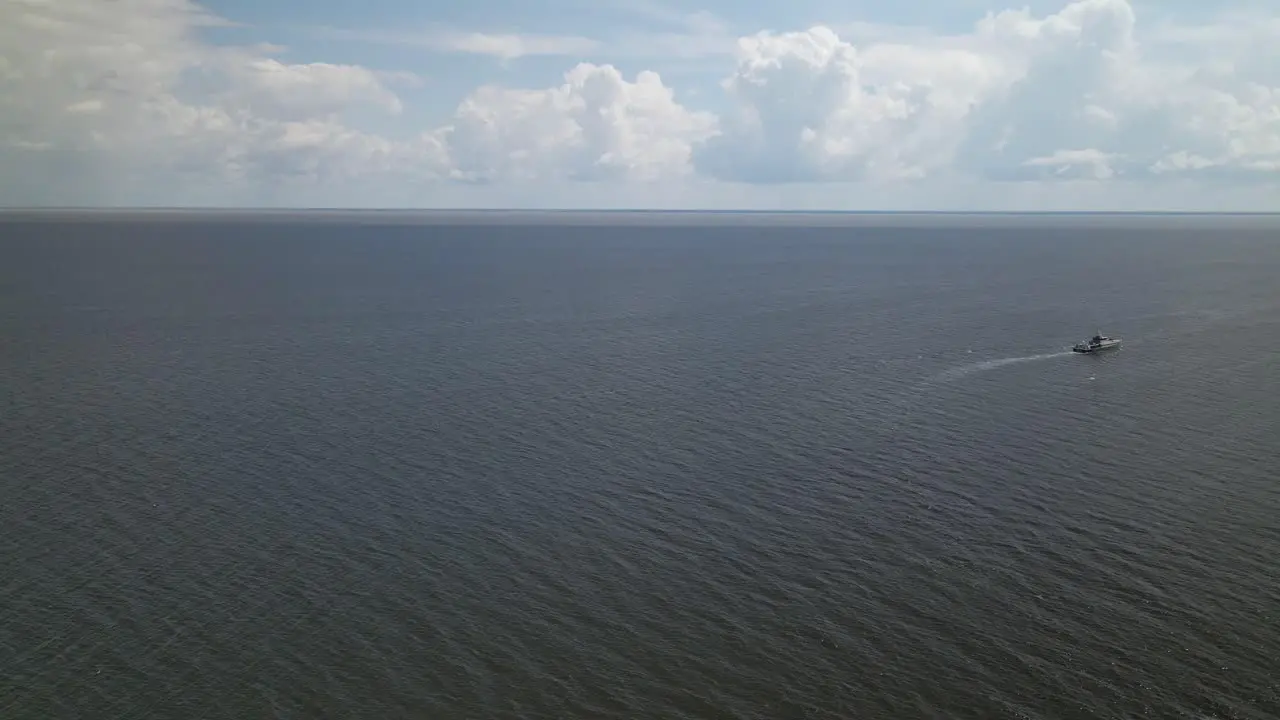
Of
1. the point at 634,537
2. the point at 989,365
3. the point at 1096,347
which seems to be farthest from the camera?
the point at 1096,347

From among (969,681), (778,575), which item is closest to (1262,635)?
(969,681)

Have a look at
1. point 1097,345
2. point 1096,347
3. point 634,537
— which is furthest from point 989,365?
point 634,537

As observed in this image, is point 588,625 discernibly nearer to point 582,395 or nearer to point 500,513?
point 500,513

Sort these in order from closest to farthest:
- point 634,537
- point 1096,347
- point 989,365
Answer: point 634,537, point 989,365, point 1096,347

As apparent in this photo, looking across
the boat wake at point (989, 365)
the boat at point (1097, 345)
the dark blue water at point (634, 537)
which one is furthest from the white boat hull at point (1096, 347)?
the dark blue water at point (634, 537)

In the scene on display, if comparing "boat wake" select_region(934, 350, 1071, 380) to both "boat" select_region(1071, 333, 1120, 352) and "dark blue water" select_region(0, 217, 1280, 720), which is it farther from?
"boat" select_region(1071, 333, 1120, 352)

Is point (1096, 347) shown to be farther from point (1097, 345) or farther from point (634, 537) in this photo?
point (634, 537)
